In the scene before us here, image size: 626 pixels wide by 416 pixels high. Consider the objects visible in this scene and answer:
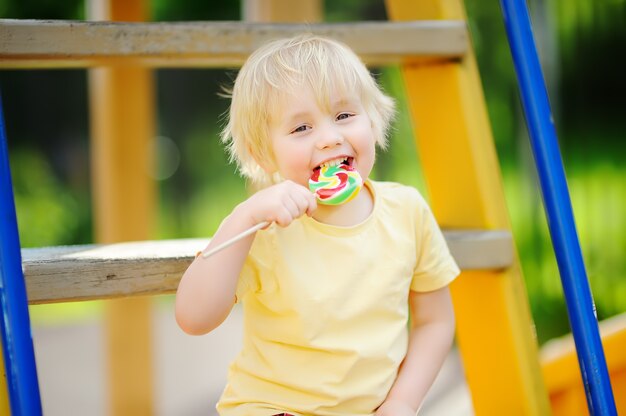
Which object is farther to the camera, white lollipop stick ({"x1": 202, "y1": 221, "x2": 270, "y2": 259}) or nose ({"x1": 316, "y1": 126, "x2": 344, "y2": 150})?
nose ({"x1": 316, "y1": 126, "x2": 344, "y2": 150})

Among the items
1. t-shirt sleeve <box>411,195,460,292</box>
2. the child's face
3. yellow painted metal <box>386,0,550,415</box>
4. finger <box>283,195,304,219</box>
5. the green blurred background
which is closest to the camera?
finger <box>283,195,304,219</box>

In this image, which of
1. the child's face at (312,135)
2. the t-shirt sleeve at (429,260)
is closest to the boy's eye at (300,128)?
the child's face at (312,135)

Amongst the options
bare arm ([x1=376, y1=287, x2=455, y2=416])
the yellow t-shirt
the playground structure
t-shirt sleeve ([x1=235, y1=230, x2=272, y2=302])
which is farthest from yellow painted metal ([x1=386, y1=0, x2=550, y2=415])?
t-shirt sleeve ([x1=235, y1=230, x2=272, y2=302])

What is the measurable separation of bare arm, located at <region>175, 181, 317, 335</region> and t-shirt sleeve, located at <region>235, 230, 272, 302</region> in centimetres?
5

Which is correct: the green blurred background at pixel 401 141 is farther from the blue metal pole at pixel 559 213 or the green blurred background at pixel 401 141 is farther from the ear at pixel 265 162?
the ear at pixel 265 162

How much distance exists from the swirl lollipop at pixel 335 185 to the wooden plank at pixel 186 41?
41 centimetres

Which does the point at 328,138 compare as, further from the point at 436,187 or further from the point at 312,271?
the point at 436,187

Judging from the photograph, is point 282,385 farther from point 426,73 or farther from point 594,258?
point 594,258

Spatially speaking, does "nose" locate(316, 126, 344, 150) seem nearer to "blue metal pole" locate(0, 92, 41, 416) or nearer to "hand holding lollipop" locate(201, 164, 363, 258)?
"hand holding lollipop" locate(201, 164, 363, 258)

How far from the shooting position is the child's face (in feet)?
4.12

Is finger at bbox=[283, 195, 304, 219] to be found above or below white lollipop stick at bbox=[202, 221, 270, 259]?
above

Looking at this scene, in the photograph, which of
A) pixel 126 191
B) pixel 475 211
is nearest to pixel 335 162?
pixel 475 211

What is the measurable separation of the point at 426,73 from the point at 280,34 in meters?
0.35

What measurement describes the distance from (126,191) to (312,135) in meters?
1.71
